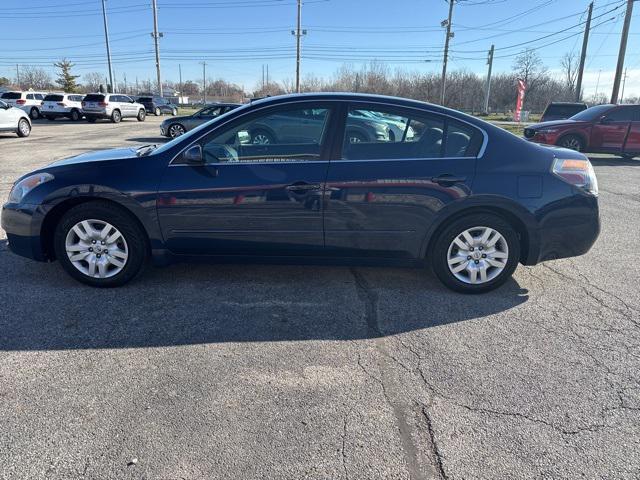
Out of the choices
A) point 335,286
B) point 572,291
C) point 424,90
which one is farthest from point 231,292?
point 424,90

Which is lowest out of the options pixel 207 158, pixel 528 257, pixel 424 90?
pixel 528 257

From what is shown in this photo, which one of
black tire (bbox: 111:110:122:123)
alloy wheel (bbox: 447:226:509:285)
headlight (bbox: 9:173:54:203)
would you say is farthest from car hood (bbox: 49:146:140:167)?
black tire (bbox: 111:110:122:123)

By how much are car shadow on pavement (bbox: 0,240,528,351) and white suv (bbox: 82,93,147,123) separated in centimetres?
2720

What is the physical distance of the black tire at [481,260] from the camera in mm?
3896

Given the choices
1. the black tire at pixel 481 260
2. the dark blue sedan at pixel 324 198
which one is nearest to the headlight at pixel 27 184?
the dark blue sedan at pixel 324 198

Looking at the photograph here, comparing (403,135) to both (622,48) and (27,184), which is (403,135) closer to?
(27,184)

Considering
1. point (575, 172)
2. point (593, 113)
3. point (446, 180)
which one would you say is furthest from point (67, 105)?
point (575, 172)

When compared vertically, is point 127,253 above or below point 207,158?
below

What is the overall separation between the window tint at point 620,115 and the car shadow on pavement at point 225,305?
1261 centimetres

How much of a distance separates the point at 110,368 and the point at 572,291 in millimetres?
3857

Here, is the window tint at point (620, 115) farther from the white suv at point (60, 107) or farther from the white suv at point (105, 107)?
the white suv at point (60, 107)

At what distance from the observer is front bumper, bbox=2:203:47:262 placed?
12.8 feet

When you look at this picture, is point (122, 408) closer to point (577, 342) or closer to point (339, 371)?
point (339, 371)

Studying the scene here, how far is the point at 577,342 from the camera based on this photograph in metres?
3.31
